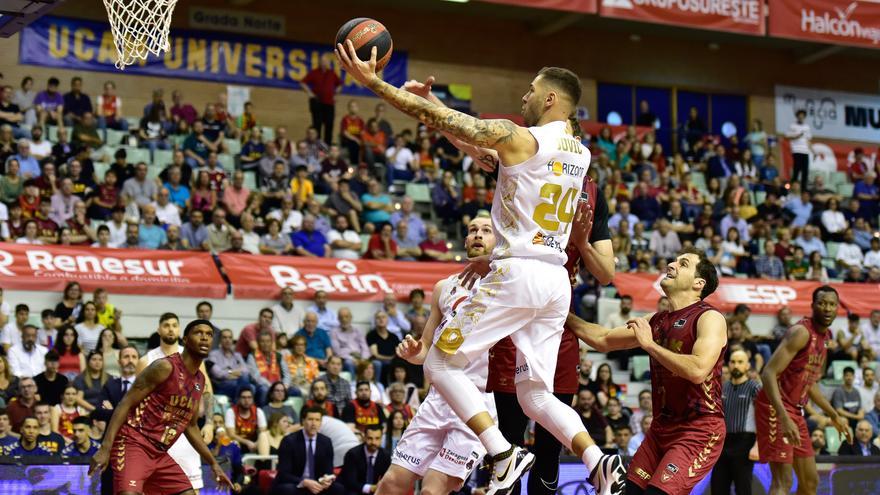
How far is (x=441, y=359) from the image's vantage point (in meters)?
6.52

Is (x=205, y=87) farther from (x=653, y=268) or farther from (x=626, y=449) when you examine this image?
(x=626, y=449)

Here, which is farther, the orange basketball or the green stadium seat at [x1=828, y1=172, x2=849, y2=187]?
the green stadium seat at [x1=828, y1=172, x2=849, y2=187]

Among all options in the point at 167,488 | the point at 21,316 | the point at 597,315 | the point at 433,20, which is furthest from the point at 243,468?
the point at 433,20

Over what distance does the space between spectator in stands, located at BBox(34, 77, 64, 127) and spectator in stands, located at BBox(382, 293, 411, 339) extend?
6.93 metres

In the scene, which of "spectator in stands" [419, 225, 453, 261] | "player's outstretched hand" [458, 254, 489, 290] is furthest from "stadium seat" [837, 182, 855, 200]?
"player's outstretched hand" [458, 254, 489, 290]

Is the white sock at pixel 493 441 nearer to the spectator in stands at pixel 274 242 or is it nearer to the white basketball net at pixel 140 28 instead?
the white basketball net at pixel 140 28

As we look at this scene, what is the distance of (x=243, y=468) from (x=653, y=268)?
10959 millimetres

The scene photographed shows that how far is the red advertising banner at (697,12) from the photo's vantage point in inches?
958

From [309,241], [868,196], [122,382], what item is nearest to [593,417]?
[309,241]

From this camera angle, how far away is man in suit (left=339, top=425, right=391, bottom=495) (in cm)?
1227

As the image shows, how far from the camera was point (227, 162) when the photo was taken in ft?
68.4

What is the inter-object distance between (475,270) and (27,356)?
901 cm

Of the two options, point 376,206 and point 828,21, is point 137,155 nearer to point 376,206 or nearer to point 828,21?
point 376,206

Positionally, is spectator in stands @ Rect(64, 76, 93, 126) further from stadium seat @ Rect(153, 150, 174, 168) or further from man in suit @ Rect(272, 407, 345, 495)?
man in suit @ Rect(272, 407, 345, 495)
